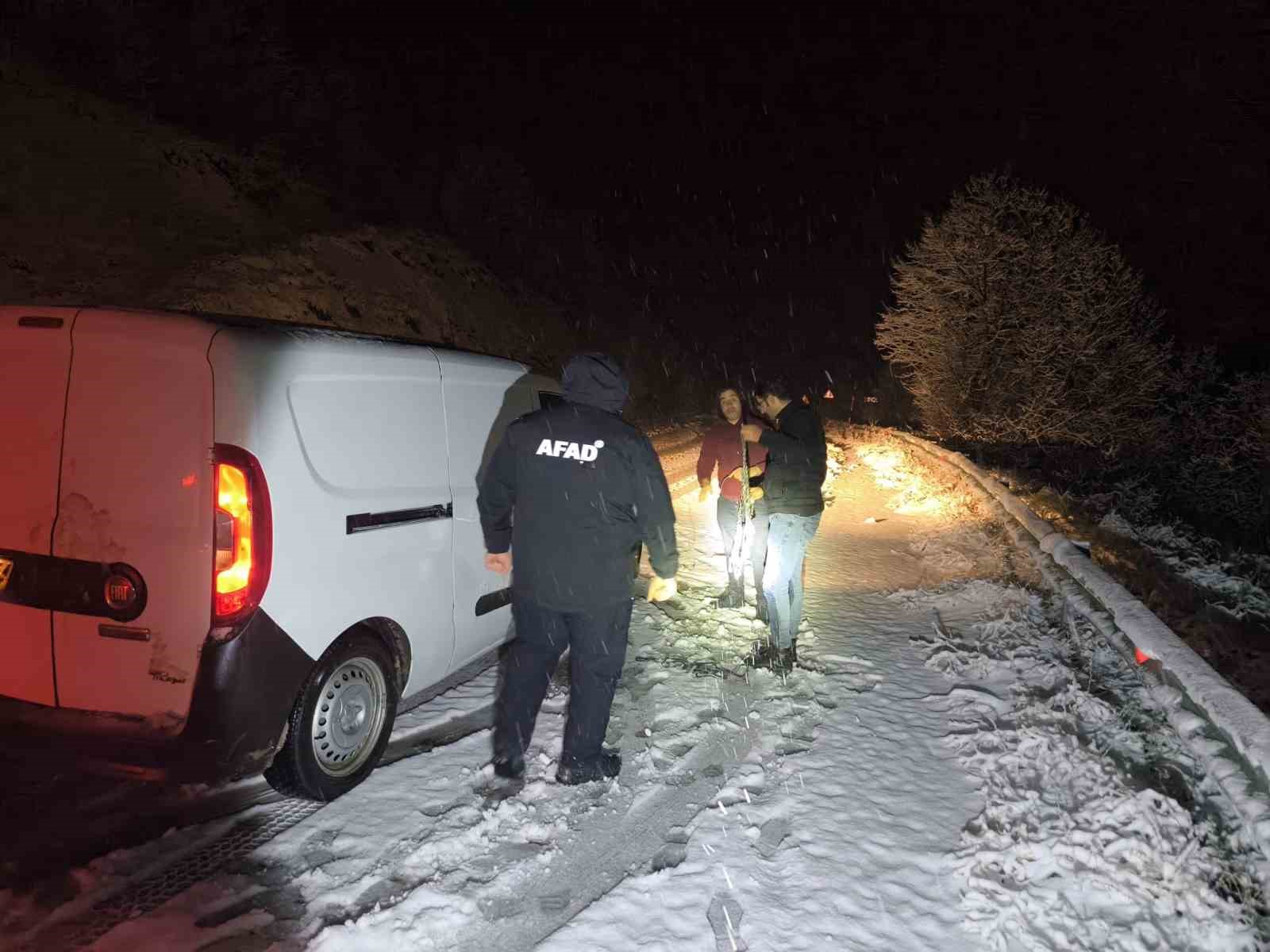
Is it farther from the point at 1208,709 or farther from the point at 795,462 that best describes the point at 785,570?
the point at 1208,709

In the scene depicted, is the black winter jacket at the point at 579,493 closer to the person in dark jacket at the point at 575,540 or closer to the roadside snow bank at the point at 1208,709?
the person in dark jacket at the point at 575,540

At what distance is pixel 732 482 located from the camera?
22.1ft

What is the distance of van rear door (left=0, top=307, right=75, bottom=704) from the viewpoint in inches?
123

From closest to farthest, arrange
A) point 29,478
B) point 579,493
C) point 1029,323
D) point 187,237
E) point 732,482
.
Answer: point 29,478
point 579,493
point 732,482
point 187,237
point 1029,323

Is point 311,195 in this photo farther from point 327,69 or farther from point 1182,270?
point 1182,270

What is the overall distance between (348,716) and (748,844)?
1970 millimetres

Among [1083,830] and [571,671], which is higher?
[571,671]

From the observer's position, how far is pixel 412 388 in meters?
4.05

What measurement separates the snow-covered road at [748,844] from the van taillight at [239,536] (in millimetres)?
1110

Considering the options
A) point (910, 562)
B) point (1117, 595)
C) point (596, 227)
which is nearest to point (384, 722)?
point (1117, 595)

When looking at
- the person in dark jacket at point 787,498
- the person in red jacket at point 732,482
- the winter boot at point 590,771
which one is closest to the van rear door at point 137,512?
the winter boot at point 590,771

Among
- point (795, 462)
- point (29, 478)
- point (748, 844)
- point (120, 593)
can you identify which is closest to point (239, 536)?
point (120, 593)

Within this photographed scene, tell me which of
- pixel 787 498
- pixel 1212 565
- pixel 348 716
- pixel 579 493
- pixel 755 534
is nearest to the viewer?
pixel 579 493

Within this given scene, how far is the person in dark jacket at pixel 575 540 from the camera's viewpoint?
3.62m
